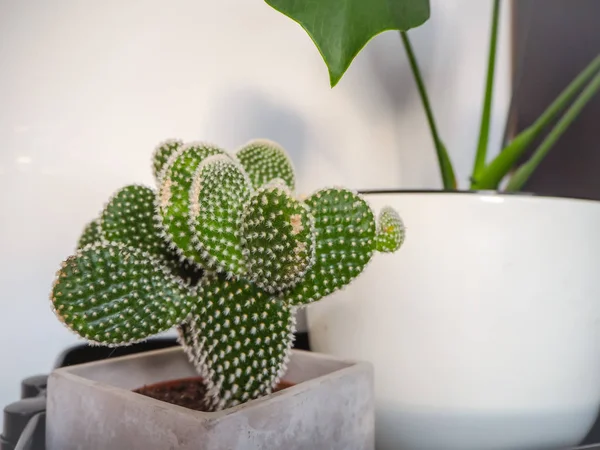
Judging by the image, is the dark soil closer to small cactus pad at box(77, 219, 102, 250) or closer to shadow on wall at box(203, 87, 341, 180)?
small cactus pad at box(77, 219, 102, 250)

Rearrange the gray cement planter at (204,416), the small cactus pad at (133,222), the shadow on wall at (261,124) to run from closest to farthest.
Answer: the gray cement planter at (204,416) < the small cactus pad at (133,222) < the shadow on wall at (261,124)

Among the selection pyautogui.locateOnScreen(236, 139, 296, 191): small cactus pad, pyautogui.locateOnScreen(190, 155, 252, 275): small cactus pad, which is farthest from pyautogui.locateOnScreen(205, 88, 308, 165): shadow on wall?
pyautogui.locateOnScreen(190, 155, 252, 275): small cactus pad

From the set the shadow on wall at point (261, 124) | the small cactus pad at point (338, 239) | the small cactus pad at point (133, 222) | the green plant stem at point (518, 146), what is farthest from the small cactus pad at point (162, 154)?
the green plant stem at point (518, 146)

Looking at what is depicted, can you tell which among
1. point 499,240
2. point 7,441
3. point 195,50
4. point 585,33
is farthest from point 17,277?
point 585,33

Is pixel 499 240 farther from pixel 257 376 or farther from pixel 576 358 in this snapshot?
pixel 257 376

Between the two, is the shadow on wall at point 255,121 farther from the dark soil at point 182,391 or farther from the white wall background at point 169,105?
the dark soil at point 182,391

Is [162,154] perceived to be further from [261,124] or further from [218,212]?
[261,124]
